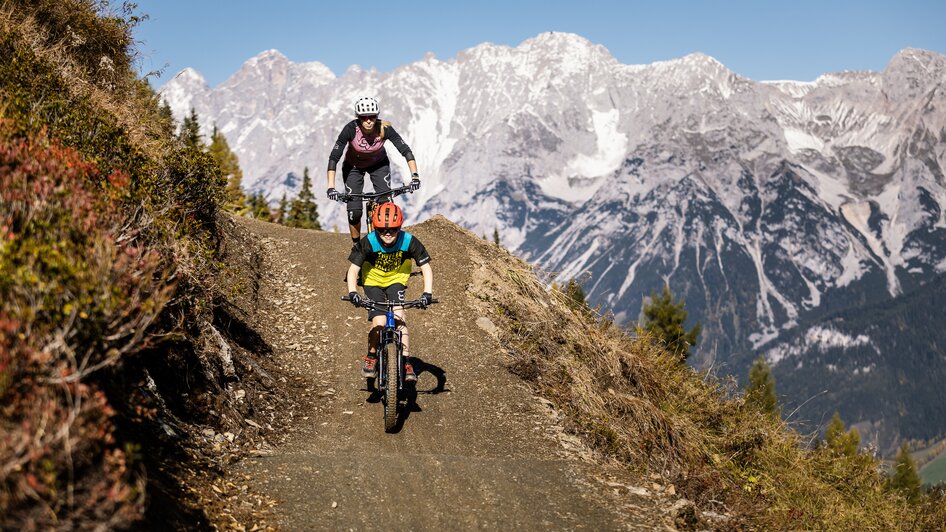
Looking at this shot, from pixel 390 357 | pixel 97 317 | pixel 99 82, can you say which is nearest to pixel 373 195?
pixel 390 357

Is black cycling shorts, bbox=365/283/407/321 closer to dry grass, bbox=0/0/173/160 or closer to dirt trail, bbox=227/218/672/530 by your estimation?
dirt trail, bbox=227/218/672/530

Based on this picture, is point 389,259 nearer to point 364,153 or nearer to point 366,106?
point 366,106

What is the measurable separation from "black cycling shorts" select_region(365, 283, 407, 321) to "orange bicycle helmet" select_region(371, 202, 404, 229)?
3.21 ft

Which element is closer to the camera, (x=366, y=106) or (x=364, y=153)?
(x=366, y=106)

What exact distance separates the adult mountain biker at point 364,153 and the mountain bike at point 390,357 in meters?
3.13

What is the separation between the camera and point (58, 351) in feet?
17.1

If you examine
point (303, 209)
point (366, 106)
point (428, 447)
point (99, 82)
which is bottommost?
point (428, 447)

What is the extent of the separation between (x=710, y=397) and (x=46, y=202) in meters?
13.9

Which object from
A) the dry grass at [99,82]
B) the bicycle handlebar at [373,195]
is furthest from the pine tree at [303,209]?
the bicycle handlebar at [373,195]

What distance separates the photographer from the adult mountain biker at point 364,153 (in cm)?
1327

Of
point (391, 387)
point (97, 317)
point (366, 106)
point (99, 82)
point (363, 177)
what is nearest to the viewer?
point (97, 317)

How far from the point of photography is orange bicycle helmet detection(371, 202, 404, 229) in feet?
33.8

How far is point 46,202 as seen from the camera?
6289mm

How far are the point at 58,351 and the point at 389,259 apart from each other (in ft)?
19.6
